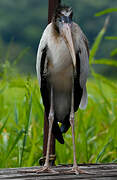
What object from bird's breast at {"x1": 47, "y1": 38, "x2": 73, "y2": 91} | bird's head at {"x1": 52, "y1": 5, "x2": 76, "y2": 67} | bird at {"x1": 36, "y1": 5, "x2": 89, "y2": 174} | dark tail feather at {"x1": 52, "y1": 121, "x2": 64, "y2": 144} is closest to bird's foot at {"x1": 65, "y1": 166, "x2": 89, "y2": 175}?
bird at {"x1": 36, "y1": 5, "x2": 89, "y2": 174}

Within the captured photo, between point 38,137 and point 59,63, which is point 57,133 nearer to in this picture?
point 59,63

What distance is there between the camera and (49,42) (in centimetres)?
160

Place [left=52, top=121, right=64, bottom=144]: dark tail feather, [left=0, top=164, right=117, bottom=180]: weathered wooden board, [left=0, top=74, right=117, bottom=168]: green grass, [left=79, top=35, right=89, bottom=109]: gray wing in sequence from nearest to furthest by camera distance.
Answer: [left=0, top=164, right=117, bottom=180]: weathered wooden board
[left=79, top=35, right=89, bottom=109]: gray wing
[left=52, top=121, right=64, bottom=144]: dark tail feather
[left=0, top=74, right=117, bottom=168]: green grass

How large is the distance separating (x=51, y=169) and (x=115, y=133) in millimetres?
1041

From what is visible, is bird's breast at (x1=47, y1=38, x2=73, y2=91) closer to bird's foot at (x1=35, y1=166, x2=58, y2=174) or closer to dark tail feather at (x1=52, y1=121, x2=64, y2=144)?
dark tail feather at (x1=52, y1=121, x2=64, y2=144)

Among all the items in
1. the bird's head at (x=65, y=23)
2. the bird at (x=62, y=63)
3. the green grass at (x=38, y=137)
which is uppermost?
the bird's head at (x=65, y=23)

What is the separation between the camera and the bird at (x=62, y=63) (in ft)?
5.22

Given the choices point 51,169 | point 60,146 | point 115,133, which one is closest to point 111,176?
point 51,169

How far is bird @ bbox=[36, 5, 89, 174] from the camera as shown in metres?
1.59

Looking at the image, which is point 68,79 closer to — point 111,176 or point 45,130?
point 45,130

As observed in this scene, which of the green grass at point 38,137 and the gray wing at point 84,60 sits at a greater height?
the gray wing at point 84,60

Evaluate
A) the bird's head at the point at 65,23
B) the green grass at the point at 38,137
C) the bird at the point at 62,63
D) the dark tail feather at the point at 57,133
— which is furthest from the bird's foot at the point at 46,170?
the bird's head at the point at 65,23

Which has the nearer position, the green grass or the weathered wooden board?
the weathered wooden board

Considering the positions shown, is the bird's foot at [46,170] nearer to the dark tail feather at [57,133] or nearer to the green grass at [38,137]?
the dark tail feather at [57,133]
